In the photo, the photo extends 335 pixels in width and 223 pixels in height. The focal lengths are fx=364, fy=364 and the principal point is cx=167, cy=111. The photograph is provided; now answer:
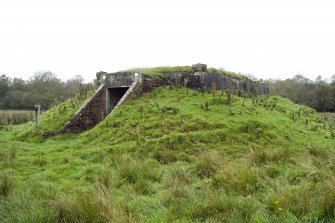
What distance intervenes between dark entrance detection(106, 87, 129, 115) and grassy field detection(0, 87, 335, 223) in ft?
4.58

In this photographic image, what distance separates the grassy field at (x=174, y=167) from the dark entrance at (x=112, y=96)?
1.39 m

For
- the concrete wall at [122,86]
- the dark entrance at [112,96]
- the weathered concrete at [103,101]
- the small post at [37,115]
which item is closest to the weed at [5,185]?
the weathered concrete at [103,101]

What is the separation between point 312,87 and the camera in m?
39.2

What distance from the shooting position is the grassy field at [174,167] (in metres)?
4.80

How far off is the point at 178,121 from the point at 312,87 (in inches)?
1244

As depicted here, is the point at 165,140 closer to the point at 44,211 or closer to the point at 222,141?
the point at 222,141

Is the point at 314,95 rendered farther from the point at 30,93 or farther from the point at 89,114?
the point at 30,93

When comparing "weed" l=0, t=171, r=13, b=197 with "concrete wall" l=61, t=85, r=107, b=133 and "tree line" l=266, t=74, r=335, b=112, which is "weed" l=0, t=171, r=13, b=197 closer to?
"concrete wall" l=61, t=85, r=107, b=133

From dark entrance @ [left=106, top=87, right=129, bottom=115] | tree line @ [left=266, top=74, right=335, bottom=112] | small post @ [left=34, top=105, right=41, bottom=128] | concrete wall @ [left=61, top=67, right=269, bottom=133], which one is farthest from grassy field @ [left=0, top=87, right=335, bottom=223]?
tree line @ [left=266, top=74, right=335, bottom=112]

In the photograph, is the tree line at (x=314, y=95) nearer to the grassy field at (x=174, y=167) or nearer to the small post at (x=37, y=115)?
the grassy field at (x=174, y=167)

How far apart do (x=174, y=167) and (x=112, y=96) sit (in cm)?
913

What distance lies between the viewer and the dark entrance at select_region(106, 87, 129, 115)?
1550 centimetres

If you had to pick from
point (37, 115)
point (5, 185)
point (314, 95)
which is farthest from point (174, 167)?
point (314, 95)

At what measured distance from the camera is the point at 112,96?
16.0 metres
